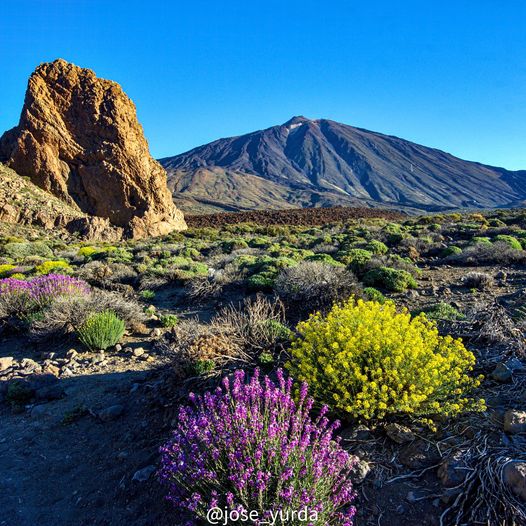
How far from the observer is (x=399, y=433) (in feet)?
10.4

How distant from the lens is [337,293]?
761cm

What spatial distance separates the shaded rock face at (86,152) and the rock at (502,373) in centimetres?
2969

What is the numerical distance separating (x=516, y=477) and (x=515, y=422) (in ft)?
2.15

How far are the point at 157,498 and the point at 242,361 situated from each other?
1811 millimetres

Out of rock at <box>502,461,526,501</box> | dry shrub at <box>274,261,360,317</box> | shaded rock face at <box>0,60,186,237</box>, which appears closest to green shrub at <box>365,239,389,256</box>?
dry shrub at <box>274,261,360,317</box>

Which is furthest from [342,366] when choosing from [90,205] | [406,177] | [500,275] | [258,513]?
[406,177]

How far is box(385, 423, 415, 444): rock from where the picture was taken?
10.3 feet

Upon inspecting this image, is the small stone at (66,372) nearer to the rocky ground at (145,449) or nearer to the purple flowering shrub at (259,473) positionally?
the rocky ground at (145,449)

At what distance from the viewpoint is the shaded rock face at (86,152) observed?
32125 millimetres

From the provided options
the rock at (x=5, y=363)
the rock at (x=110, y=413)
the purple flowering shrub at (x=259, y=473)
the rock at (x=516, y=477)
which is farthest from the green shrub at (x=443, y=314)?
the rock at (x=5, y=363)

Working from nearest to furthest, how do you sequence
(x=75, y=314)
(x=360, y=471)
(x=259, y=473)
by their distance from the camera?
(x=259, y=473)
(x=360, y=471)
(x=75, y=314)

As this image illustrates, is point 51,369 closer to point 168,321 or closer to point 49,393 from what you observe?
point 49,393

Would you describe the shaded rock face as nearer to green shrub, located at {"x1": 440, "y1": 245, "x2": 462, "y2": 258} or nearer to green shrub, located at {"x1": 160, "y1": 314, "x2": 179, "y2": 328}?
green shrub, located at {"x1": 440, "y1": 245, "x2": 462, "y2": 258}

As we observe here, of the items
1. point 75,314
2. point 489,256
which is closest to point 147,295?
point 75,314
